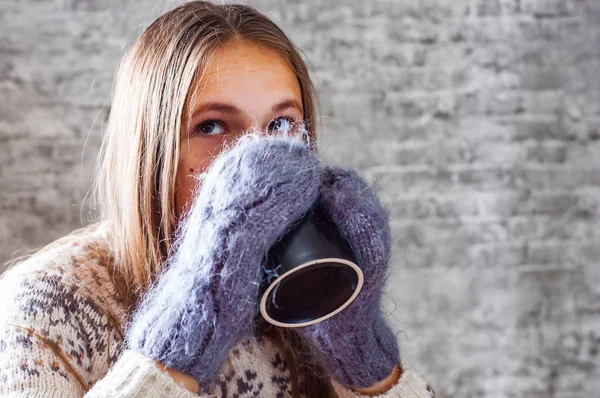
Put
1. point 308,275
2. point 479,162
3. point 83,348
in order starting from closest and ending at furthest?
point 308,275, point 83,348, point 479,162

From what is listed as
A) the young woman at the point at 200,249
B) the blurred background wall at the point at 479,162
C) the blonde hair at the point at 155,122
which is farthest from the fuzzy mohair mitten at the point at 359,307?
the blurred background wall at the point at 479,162

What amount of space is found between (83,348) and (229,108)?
1.18 ft

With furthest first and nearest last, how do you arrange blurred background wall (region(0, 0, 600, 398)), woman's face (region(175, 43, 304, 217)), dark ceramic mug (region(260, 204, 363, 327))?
1. blurred background wall (region(0, 0, 600, 398))
2. woman's face (region(175, 43, 304, 217))
3. dark ceramic mug (region(260, 204, 363, 327))

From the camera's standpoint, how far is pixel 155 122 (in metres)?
0.86

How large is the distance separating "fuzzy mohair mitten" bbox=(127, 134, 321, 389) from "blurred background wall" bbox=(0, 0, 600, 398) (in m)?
1.07

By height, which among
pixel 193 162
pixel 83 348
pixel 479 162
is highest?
pixel 193 162

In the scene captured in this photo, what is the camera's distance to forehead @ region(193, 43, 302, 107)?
2.70 feet

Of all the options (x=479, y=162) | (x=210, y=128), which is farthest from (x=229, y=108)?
(x=479, y=162)

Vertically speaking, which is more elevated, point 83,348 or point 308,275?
point 308,275

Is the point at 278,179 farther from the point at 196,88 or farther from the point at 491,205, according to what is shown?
the point at 491,205

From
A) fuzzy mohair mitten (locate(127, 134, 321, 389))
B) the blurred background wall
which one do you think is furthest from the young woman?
the blurred background wall

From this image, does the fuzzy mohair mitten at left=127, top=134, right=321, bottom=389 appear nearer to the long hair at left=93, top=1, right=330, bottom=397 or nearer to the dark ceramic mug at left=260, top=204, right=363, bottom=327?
the dark ceramic mug at left=260, top=204, right=363, bottom=327

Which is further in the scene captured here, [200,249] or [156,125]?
[156,125]

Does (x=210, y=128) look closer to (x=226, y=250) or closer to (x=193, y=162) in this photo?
(x=193, y=162)
